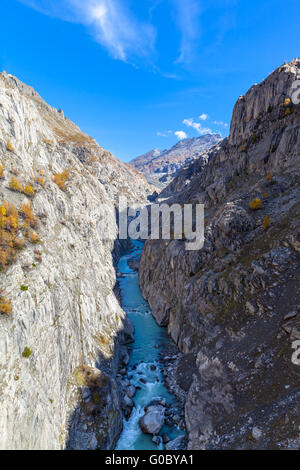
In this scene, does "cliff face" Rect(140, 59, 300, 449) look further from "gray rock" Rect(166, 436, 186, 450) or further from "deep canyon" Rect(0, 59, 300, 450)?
"gray rock" Rect(166, 436, 186, 450)

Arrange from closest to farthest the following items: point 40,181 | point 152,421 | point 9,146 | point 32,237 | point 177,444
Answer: point 177,444, point 152,421, point 32,237, point 9,146, point 40,181

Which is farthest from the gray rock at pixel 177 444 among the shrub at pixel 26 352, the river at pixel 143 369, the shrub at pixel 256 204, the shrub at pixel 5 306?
the shrub at pixel 256 204

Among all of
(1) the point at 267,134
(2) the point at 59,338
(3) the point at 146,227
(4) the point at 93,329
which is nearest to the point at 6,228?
(2) the point at 59,338

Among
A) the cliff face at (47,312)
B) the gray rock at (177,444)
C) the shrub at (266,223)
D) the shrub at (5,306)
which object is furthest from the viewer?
the shrub at (266,223)

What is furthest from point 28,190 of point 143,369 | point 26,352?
point 143,369

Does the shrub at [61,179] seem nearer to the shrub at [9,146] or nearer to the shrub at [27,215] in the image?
the shrub at [9,146]

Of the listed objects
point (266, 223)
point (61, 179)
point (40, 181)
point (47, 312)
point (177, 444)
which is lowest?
point (177, 444)

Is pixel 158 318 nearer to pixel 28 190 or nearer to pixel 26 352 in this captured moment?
pixel 26 352

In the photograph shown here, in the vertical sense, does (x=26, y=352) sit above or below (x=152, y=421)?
above
